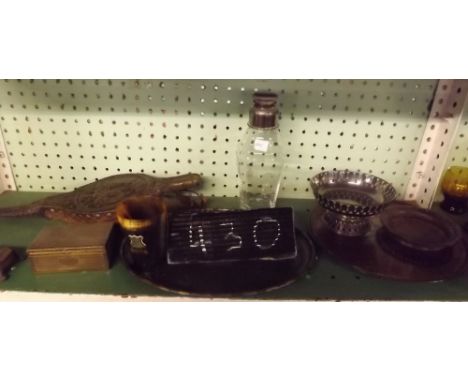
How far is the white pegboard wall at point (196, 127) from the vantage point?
2.93 feet

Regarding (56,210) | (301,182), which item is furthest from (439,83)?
(56,210)

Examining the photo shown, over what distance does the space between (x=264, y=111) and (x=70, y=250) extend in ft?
1.60

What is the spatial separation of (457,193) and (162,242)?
765 millimetres

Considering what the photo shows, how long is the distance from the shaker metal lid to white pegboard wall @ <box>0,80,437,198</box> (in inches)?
5.0

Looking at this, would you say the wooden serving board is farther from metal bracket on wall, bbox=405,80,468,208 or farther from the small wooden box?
metal bracket on wall, bbox=405,80,468,208

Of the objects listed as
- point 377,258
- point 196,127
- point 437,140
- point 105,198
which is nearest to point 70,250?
point 105,198

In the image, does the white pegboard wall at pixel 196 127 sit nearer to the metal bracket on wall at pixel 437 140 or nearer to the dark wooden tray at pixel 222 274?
the metal bracket on wall at pixel 437 140

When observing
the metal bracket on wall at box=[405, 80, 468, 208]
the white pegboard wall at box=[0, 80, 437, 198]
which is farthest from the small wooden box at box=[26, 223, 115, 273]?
the metal bracket on wall at box=[405, 80, 468, 208]

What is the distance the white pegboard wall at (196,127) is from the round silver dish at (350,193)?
0.06 m

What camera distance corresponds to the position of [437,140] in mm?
926

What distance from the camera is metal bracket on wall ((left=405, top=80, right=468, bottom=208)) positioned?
0.87m

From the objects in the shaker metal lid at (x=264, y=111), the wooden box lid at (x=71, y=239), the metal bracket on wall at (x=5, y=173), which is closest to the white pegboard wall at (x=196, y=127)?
the metal bracket on wall at (x=5, y=173)
